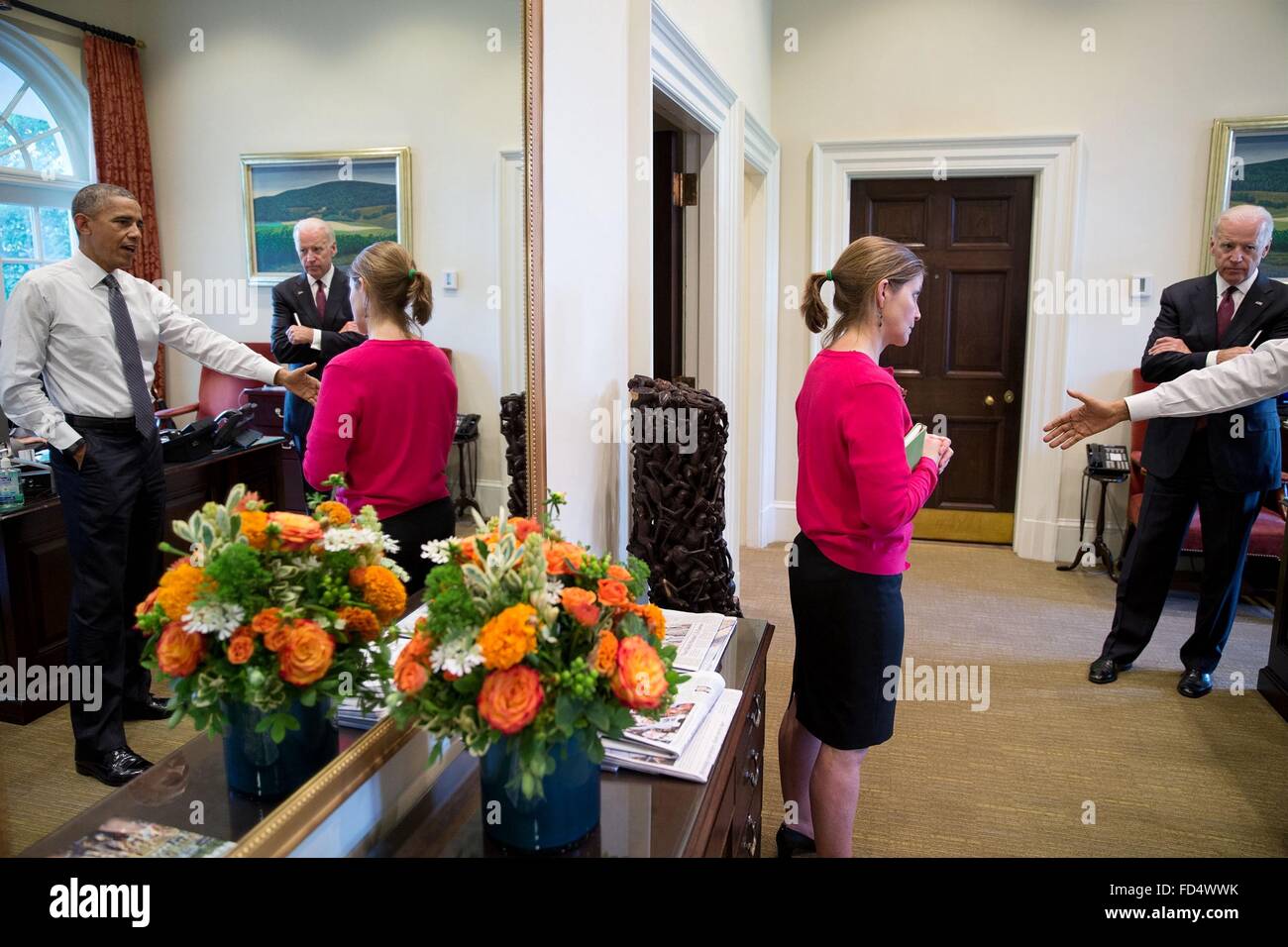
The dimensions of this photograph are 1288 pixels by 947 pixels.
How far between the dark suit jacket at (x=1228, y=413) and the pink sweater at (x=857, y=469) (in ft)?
6.53

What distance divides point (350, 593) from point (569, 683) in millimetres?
304

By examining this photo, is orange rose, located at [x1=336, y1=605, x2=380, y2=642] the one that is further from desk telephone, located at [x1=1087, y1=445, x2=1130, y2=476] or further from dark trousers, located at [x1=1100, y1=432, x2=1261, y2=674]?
desk telephone, located at [x1=1087, y1=445, x2=1130, y2=476]

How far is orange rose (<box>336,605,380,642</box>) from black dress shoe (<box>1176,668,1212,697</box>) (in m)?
3.47

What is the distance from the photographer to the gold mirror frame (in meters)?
1.06

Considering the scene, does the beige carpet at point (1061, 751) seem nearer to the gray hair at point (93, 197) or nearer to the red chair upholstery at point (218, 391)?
the red chair upholstery at point (218, 391)

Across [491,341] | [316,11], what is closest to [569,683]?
[491,341]

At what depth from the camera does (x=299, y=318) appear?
1188 mm

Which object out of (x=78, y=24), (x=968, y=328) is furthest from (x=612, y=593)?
(x=968, y=328)

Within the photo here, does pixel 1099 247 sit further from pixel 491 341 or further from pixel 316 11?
pixel 316 11

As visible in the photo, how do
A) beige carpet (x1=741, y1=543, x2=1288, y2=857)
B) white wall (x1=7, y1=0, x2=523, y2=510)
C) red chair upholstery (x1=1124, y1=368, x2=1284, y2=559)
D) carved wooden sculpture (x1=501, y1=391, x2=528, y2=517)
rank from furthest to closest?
1. red chair upholstery (x1=1124, y1=368, x2=1284, y2=559)
2. beige carpet (x1=741, y1=543, x2=1288, y2=857)
3. carved wooden sculpture (x1=501, y1=391, x2=528, y2=517)
4. white wall (x1=7, y1=0, x2=523, y2=510)

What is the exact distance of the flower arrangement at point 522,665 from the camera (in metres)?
1.05

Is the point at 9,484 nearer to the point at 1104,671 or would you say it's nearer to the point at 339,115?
the point at 339,115

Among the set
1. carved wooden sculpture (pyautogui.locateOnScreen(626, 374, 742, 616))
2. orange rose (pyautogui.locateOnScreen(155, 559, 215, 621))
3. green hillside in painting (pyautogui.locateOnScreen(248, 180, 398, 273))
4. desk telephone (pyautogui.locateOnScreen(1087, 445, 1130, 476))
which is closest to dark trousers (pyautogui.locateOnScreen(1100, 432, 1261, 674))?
desk telephone (pyautogui.locateOnScreen(1087, 445, 1130, 476))
